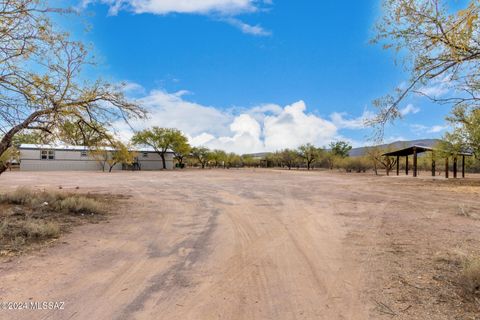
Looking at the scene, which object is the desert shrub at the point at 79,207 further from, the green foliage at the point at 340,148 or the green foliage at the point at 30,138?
the green foliage at the point at 340,148

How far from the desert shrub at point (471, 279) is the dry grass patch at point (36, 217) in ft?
21.6

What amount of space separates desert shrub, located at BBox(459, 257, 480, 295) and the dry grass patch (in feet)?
21.6

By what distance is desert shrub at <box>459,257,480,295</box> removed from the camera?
3456 mm

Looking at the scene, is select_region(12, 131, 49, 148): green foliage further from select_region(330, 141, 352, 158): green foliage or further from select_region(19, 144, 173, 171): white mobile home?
select_region(330, 141, 352, 158): green foliage

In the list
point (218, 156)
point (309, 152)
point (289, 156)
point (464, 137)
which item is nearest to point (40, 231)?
point (464, 137)

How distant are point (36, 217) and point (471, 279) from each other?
900cm

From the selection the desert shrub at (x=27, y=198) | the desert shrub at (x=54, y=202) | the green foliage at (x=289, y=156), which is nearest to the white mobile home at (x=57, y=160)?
the desert shrub at (x=27, y=198)

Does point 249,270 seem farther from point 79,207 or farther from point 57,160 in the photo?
point 57,160

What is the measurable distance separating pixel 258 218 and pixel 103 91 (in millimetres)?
6284

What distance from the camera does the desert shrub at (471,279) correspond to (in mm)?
3456

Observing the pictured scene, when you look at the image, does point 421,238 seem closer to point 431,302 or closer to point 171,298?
point 431,302

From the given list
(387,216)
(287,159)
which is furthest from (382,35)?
(287,159)

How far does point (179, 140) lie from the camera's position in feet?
180

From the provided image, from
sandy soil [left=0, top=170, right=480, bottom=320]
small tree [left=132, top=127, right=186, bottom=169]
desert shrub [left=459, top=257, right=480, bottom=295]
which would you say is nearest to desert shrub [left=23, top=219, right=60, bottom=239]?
sandy soil [left=0, top=170, right=480, bottom=320]
